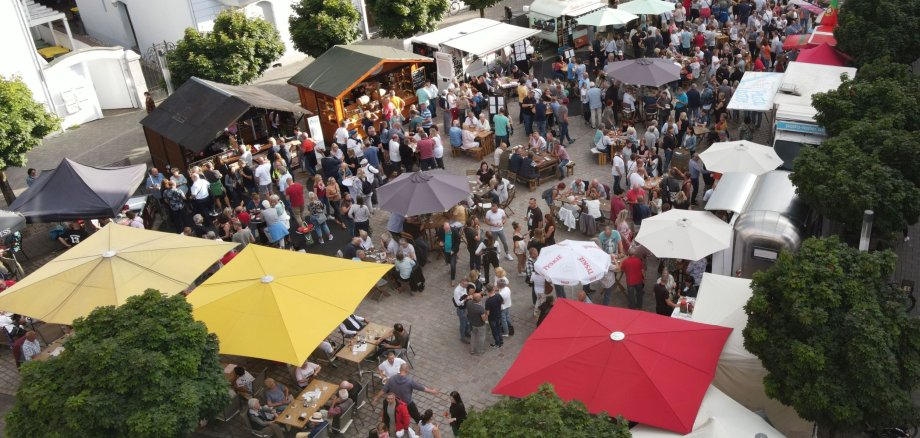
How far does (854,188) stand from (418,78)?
46.7 ft

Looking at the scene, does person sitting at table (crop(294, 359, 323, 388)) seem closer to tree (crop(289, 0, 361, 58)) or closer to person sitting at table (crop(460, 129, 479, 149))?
person sitting at table (crop(460, 129, 479, 149))

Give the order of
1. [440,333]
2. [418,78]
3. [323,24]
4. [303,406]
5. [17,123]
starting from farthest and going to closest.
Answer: [323,24] → [418,78] → [17,123] → [440,333] → [303,406]

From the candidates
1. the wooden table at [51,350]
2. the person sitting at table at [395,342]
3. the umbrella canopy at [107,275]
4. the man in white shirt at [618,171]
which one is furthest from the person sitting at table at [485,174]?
the wooden table at [51,350]

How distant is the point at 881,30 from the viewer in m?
19.7

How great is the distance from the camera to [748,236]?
1469 centimetres

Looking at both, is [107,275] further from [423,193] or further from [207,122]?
[207,122]

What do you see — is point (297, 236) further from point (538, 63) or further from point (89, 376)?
point (538, 63)

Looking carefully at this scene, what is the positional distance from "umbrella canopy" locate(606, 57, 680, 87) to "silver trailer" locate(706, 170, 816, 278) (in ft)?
20.3

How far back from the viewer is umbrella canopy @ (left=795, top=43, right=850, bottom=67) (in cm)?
2145

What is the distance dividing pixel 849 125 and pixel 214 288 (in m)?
11.5

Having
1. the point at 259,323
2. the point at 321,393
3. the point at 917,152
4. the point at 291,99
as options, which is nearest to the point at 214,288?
the point at 259,323

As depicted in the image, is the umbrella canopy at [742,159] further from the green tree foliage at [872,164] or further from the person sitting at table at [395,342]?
the person sitting at table at [395,342]

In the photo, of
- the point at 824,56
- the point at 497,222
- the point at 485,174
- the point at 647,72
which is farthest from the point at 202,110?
the point at 824,56

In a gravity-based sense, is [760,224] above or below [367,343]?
above
